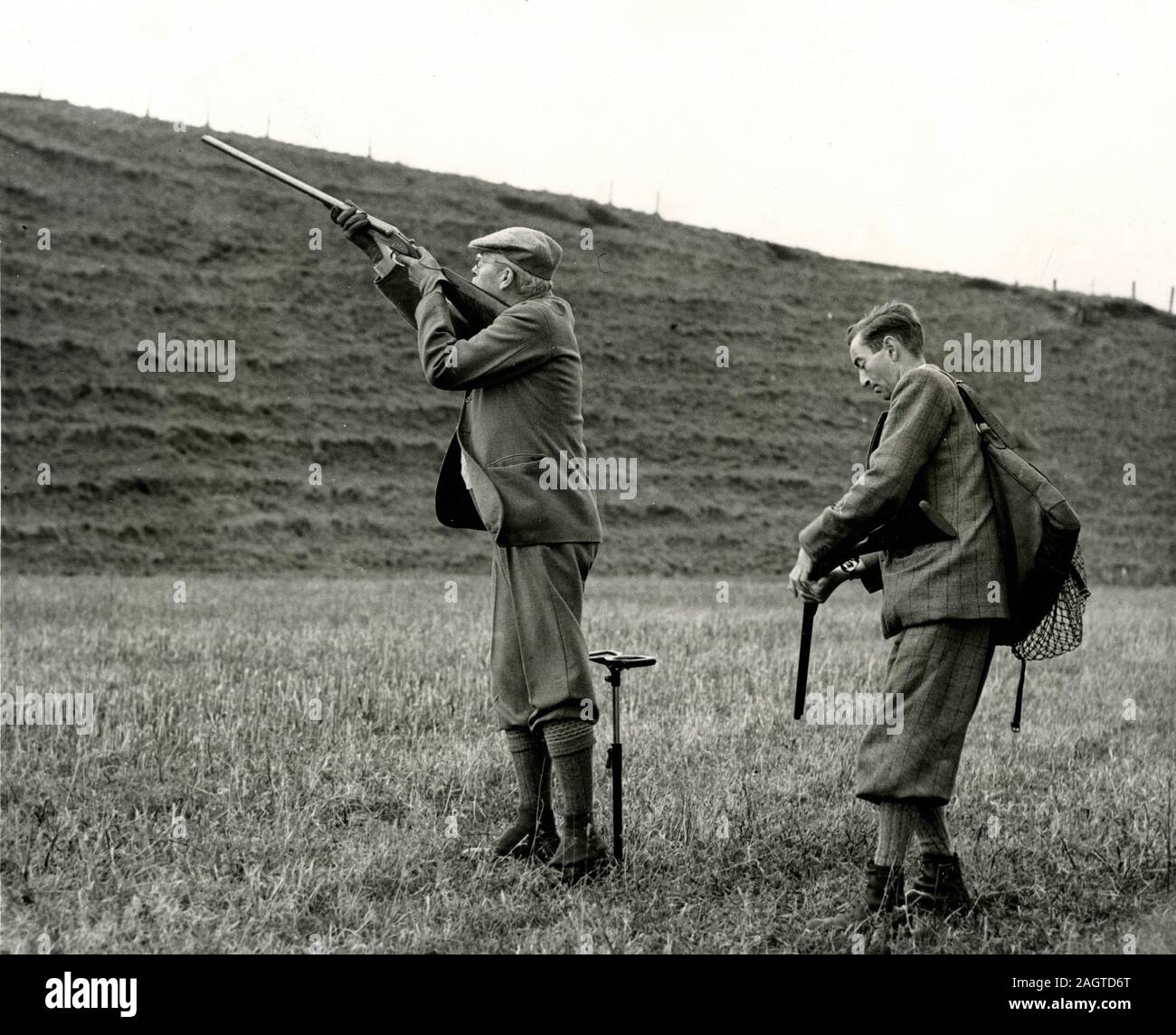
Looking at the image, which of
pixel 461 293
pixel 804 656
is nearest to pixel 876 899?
pixel 804 656

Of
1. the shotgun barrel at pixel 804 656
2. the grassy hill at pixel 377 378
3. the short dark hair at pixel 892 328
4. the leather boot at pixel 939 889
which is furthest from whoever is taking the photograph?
the grassy hill at pixel 377 378

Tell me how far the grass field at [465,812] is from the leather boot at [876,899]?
3.2 inches

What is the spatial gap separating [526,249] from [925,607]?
226 centimetres

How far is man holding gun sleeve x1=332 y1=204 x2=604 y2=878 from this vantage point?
505cm

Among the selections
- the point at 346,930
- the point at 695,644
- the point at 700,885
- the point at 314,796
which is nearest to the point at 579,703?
the point at 700,885

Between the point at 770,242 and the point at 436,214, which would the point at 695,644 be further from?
the point at 770,242

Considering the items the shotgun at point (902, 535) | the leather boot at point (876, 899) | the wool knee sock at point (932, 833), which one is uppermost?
the shotgun at point (902, 535)

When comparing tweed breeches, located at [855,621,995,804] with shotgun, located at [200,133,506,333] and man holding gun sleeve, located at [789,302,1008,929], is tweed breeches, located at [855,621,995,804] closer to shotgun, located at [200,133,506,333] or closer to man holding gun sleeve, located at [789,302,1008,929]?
man holding gun sleeve, located at [789,302,1008,929]

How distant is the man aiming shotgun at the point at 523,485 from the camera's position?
5.05m

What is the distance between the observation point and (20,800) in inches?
228

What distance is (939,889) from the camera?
4672 millimetres

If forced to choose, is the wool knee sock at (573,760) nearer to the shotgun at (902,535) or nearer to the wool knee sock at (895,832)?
the shotgun at (902,535)

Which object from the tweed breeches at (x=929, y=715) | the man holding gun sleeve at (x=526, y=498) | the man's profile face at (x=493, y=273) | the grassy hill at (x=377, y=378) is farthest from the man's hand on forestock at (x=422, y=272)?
the grassy hill at (x=377, y=378)
